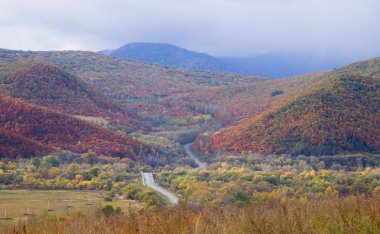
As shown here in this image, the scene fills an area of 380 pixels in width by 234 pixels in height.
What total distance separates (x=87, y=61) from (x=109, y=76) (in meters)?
18.9

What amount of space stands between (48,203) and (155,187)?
34.8 feet

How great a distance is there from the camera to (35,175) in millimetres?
36531

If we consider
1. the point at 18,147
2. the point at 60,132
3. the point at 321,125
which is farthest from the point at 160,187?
the point at 321,125

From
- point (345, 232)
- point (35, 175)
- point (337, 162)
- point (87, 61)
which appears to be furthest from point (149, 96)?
point (345, 232)

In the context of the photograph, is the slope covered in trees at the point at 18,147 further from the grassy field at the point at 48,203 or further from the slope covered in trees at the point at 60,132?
the grassy field at the point at 48,203

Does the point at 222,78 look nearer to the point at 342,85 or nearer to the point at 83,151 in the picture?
the point at 342,85

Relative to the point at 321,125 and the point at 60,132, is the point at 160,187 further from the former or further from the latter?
the point at 321,125

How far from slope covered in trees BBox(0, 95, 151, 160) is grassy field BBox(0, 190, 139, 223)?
18.9 metres

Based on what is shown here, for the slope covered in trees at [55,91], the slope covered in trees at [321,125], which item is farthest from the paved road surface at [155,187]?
the slope covered in trees at [55,91]

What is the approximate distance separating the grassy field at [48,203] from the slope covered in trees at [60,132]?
18869 mm

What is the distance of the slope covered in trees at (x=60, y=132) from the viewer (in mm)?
52062

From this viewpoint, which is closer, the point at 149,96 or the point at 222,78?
the point at 149,96

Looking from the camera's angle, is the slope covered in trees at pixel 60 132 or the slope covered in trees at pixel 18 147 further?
the slope covered in trees at pixel 60 132

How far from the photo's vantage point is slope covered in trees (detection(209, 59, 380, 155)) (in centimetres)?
5241
